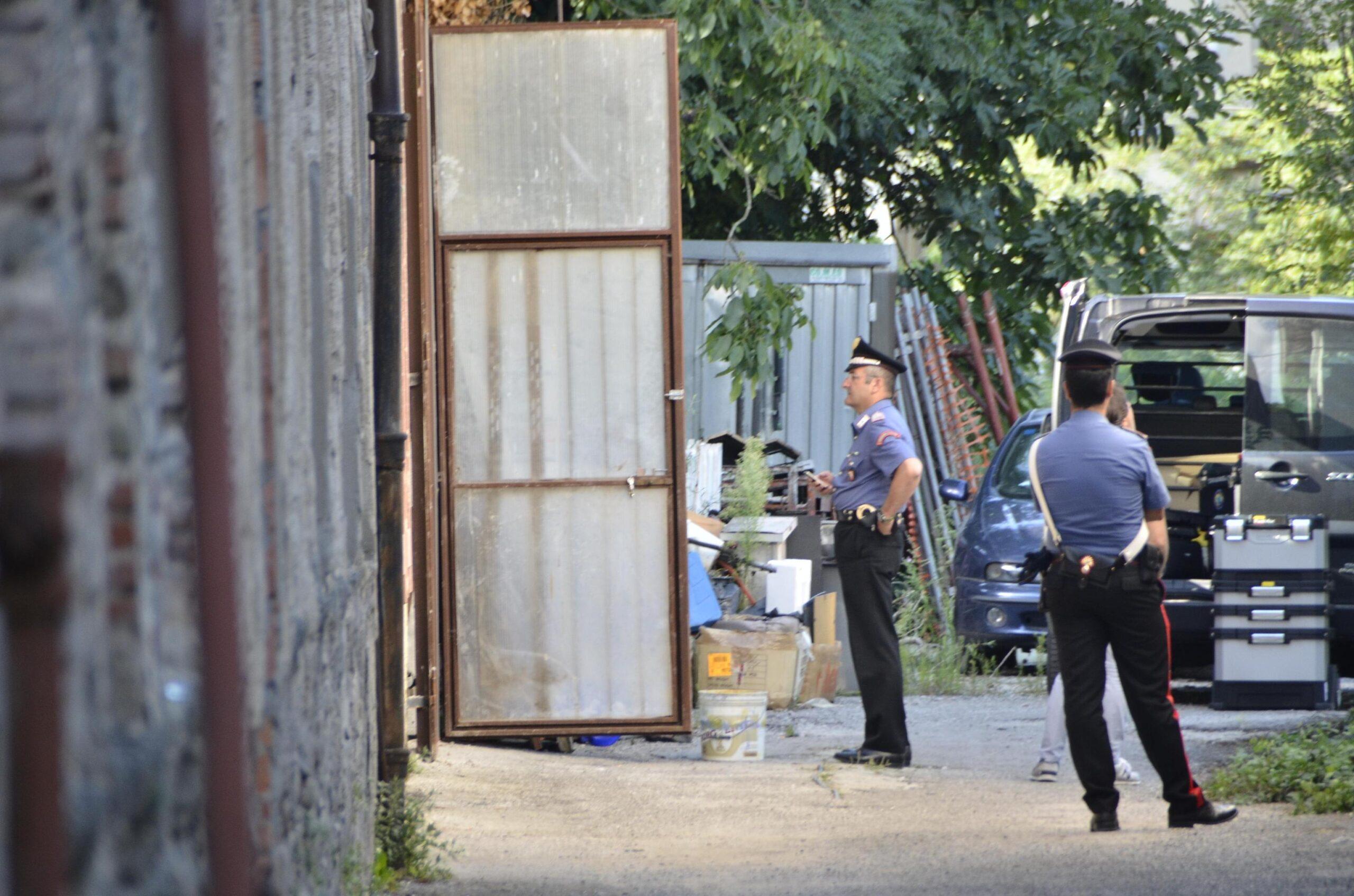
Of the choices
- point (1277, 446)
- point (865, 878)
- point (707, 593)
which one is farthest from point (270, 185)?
point (1277, 446)

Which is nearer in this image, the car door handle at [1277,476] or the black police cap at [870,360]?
the black police cap at [870,360]

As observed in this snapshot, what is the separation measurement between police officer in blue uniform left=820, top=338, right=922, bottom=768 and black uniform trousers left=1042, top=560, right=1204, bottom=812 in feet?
4.94

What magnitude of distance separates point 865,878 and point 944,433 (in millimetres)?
9675

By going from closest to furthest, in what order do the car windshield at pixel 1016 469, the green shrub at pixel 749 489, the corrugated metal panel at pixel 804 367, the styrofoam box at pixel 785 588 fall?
the styrofoam box at pixel 785 588
the green shrub at pixel 749 489
the car windshield at pixel 1016 469
the corrugated metal panel at pixel 804 367

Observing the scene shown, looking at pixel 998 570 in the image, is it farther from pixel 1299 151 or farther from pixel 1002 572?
pixel 1299 151

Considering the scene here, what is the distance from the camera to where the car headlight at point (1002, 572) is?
35.8ft

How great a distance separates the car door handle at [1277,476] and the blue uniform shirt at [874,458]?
222cm

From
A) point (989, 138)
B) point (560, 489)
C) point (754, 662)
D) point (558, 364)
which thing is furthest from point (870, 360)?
point (989, 138)

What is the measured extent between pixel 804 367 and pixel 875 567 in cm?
613

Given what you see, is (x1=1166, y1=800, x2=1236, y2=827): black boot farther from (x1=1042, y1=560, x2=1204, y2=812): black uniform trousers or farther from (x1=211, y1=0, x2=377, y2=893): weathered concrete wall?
(x1=211, y1=0, x2=377, y2=893): weathered concrete wall

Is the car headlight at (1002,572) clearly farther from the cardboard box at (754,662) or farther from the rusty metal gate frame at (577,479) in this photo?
the rusty metal gate frame at (577,479)

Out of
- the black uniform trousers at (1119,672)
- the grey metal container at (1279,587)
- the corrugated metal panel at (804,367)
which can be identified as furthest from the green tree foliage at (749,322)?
the black uniform trousers at (1119,672)

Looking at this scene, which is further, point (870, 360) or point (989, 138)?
point (989, 138)

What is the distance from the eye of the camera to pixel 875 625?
7891mm
